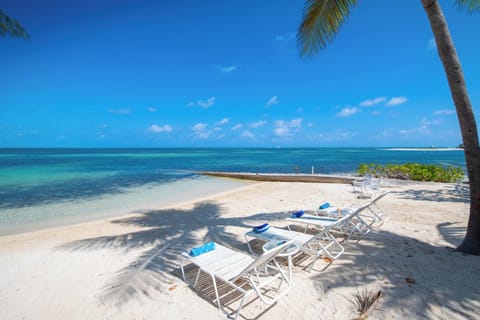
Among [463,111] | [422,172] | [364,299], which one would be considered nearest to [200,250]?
[364,299]

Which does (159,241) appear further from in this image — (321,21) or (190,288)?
(321,21)

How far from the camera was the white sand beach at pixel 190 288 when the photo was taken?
8.55 ft

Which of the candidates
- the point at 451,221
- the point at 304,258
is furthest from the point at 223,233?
the point at 451,221

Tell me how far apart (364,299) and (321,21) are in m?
5.24

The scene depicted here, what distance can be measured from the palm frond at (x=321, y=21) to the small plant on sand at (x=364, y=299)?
493cm

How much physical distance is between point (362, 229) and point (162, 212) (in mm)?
6126

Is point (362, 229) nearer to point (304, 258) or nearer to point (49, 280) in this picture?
point (304, 258)

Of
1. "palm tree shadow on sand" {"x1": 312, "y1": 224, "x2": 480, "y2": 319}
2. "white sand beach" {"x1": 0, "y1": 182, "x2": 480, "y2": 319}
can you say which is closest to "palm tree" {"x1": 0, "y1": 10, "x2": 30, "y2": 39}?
"white sand beach" {"x1": 0, "y1": 182, "x2": 480, "y2": 319}

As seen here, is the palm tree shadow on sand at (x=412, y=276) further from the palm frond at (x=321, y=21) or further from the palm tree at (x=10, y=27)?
the palm tree at (x=10, y=27)

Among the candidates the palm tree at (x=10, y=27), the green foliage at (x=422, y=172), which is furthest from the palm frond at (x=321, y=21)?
the green foliage at (x=422, y=172)

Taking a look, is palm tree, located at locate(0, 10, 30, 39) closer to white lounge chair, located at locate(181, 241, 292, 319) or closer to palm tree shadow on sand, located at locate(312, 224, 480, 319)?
white lounge chair, located at locate(181, 241, 292, 319)

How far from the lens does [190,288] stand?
10.2ft

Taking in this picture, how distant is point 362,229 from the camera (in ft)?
16.7

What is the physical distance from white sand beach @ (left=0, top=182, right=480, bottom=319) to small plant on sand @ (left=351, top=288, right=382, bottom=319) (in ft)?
0.21
